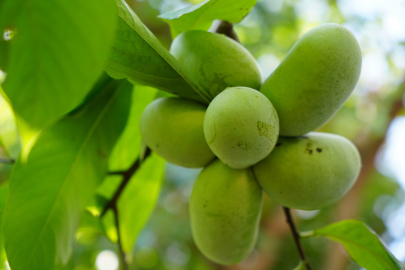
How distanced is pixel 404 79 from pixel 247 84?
2639mm

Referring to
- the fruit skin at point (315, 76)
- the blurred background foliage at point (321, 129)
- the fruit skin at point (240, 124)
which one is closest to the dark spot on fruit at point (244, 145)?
the fruit skin at point (240, 124)

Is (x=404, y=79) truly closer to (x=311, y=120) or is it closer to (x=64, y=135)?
(x=311, y=120)

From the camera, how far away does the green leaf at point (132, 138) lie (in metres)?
0.89

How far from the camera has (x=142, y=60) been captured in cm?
54

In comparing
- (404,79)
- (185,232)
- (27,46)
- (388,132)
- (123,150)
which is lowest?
(185,232)

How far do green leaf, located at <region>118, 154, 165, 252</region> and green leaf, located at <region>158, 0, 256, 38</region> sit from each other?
519 mm

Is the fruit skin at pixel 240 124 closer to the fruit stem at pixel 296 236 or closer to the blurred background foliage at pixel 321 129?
the fruit stem at pixel 296 236

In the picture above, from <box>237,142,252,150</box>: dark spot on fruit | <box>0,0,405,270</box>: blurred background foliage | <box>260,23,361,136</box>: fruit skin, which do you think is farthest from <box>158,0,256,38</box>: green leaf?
<box>0,0,405,270</box>: blurred background foliage

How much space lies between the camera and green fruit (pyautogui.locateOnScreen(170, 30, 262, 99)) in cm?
60

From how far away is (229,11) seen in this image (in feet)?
2.09

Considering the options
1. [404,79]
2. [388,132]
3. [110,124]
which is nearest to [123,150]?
[110,124]

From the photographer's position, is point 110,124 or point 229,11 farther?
point 110,124

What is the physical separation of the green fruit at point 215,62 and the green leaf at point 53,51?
324 millimetres

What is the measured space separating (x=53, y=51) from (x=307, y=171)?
0.48m
